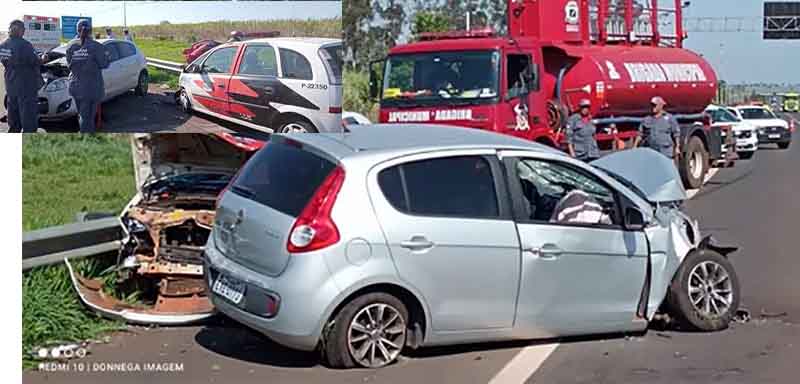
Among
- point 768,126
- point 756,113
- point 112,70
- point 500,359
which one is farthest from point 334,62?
point 768,126

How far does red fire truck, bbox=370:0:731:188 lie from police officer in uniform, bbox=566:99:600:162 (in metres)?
0.17

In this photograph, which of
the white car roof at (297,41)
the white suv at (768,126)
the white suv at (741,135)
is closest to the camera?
the white car roof at (297,41)

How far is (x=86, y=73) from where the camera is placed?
7.84 metres

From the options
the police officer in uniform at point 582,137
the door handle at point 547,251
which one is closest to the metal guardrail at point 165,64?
the door handle at point 547,251

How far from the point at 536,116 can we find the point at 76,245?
8.03 meters

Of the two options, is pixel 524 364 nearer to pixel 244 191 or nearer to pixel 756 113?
pixel 244 191

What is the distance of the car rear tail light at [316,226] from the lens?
6746mm

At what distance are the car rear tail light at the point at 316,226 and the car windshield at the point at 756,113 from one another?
2846 centimetres

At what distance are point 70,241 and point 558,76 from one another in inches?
366

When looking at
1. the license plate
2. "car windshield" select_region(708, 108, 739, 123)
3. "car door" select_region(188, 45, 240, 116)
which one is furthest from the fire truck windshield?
"car windshield" select_region(708, 108, 739, 123)

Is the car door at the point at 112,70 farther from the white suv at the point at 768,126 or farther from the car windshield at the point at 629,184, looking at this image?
the white suv at the point at 768,126

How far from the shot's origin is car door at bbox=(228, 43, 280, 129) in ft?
27.0

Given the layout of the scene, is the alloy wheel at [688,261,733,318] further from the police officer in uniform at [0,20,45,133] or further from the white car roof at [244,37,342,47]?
the police officer in uniform at [0,20,45,133]

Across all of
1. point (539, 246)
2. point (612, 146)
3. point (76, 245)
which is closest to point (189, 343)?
point (76, 245)
